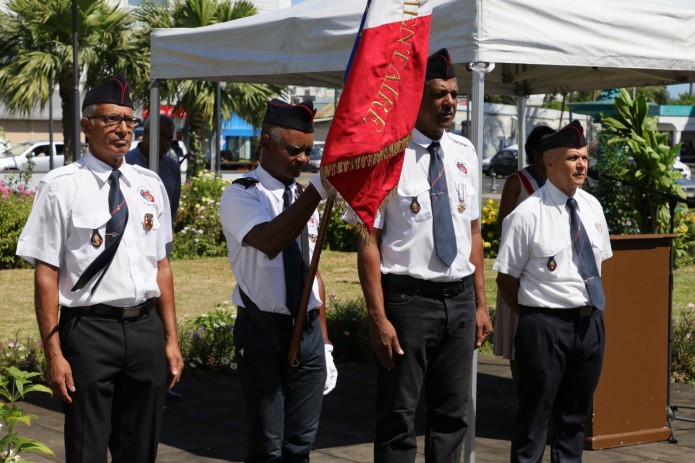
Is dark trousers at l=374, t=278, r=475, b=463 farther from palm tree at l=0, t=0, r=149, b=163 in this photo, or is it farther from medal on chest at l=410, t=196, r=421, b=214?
palm tree at l=0, t=0, r=149, b=163

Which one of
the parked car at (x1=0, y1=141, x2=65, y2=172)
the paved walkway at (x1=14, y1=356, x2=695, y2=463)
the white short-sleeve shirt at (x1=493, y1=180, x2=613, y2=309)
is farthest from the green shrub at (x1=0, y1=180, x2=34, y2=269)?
the parked car at (x1=0, y1=141, x2=65, y2=172)

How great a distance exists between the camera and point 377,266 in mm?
4766

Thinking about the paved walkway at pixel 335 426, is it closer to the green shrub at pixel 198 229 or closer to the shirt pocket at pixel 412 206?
the shirt pocket at pixel 412 206

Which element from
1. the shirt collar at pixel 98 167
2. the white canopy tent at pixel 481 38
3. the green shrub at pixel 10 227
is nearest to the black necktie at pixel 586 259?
the white canopy tent at pixel 481 38

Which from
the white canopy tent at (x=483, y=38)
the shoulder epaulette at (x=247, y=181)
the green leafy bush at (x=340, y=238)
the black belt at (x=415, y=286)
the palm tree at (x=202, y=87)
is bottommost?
the green leafy bush at (x=340, y=238)

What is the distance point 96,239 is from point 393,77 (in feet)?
4.31

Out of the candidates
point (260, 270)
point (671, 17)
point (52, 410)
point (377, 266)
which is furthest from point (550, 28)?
point (52, 410)

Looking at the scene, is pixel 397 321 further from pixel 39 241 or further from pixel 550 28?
pixel 550 28

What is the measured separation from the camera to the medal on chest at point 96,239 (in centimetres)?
413

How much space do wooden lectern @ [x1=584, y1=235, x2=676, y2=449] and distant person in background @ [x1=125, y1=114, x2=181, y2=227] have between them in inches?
123

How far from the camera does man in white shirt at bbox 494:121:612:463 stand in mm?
5301

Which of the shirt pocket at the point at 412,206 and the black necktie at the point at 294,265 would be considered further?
the shirt pocket at the point at 412,206

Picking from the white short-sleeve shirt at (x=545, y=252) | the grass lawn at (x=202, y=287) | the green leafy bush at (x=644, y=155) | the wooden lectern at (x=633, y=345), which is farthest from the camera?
the grass lawn at (x=202, y=287)

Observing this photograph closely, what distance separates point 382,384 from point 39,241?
1677 mm
